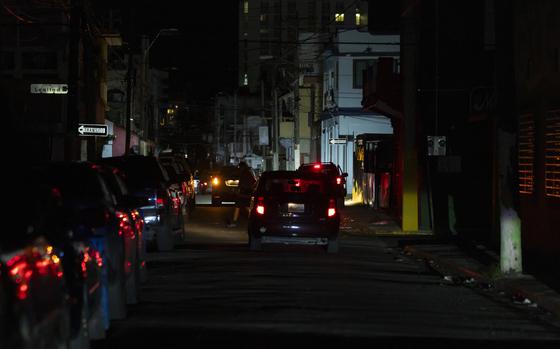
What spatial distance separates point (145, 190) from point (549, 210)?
7704 millimetres

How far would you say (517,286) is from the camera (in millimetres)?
14312

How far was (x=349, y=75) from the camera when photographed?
170ft

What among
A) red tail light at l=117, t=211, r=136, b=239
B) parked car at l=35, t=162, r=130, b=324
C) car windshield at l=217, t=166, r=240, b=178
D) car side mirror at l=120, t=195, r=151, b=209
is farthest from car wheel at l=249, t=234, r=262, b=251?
car windshield at l=217, t=166, r=240, b=178

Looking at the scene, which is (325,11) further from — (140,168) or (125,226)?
(125,226)

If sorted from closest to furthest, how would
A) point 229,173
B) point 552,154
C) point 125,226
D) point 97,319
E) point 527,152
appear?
point 97,319 < point 125,226 < point 552,154 < point 527,152 < point 229,173

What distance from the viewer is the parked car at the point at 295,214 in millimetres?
18844

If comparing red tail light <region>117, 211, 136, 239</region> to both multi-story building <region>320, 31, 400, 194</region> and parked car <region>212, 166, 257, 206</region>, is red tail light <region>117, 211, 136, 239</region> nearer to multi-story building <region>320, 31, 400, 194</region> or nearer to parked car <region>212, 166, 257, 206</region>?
parked car <region>212, 166, 257, 206</region>

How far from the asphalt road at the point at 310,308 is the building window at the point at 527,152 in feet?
10.6

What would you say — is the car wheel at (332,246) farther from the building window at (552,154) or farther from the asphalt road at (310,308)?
the building window at (552,154)

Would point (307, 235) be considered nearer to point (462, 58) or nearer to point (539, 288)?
point (539, 288)

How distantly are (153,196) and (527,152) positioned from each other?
7.82m

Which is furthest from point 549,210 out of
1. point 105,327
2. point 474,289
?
point 105,327

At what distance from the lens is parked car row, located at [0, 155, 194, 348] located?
17.0ft

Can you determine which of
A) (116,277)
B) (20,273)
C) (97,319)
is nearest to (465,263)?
(116,277)
